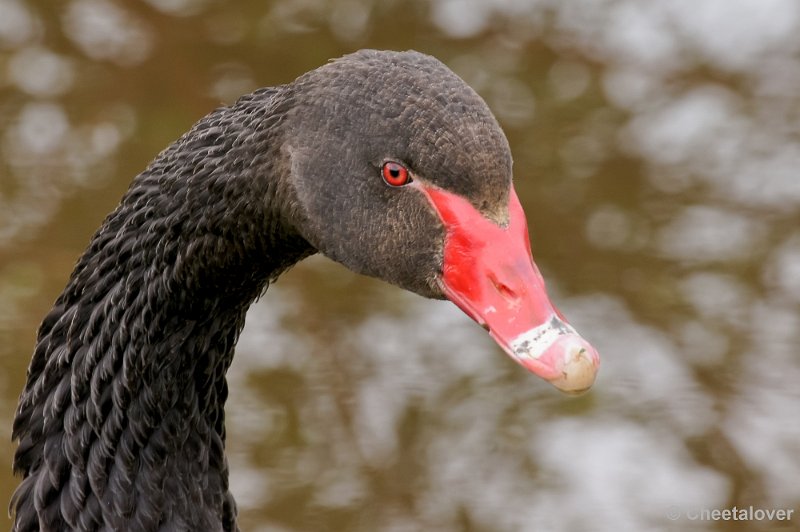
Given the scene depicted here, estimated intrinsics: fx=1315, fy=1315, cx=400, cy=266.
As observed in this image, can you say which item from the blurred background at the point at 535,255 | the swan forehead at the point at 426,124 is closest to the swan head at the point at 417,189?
the swan forehead at the point at 426,124

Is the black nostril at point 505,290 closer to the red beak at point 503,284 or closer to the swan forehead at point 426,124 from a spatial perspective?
the red beak at point 503,284

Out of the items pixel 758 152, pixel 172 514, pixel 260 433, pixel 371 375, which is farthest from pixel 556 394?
pixel 172 514

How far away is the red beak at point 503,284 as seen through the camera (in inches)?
82.6

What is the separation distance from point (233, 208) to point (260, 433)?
8.06ft

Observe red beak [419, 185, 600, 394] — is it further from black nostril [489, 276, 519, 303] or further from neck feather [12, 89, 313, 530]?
neck feather [12, 89, 313, 530]

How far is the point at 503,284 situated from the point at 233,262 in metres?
0.59

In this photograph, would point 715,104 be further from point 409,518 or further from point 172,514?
point 172,514

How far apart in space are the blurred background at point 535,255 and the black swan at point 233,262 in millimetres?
1892

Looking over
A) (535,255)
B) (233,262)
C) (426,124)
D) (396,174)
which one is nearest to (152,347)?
(233,262)

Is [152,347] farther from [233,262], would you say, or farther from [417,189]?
[417,189]

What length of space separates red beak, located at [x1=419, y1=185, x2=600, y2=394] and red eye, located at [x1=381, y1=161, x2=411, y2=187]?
4cm

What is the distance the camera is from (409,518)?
4.66 m

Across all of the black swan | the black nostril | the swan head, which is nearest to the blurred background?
the black swan

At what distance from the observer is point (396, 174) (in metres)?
2.28
